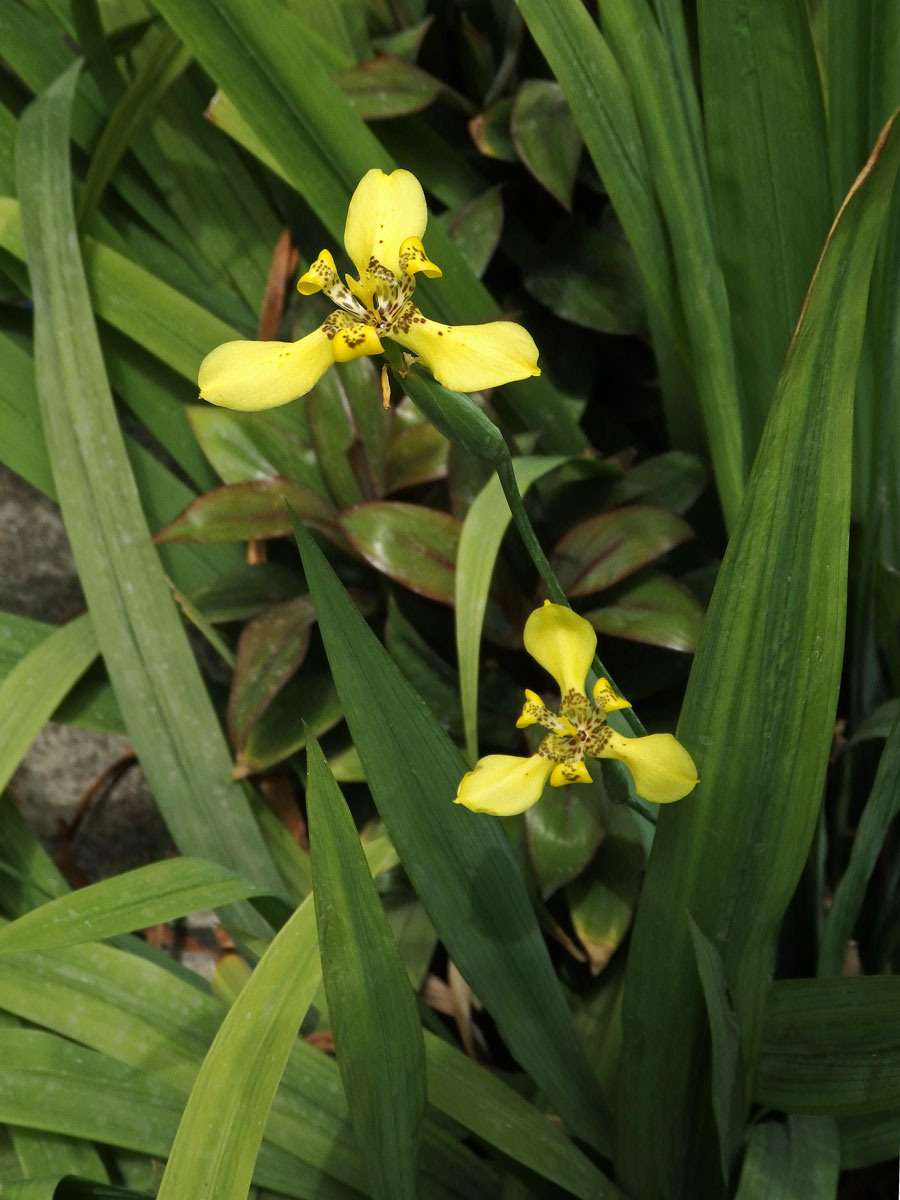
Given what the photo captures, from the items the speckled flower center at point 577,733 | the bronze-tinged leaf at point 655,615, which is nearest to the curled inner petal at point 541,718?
the speckled flower center at point 577,733

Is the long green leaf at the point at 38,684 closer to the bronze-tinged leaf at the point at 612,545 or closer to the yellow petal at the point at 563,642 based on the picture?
the bronze-tinged leaf at the point at 612,545

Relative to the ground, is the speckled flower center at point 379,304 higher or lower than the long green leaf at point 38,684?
lower

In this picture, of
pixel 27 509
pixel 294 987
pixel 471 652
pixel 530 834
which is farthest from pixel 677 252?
pixel 27 509

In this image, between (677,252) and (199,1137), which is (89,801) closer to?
(199,1137)

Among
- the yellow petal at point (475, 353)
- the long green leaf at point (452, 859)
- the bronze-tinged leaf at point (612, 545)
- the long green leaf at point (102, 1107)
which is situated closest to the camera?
the yellow petal at point (475, 353)

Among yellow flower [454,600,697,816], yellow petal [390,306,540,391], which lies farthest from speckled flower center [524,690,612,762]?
yellow petal [390,306,540,391]

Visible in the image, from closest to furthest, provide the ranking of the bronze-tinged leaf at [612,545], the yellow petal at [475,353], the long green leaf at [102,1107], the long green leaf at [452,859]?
the yellow petal at [475,353], the long green leaf at [452,859], the long green leaf at [102,1107], the bronze-tinged leaf at [612,545]

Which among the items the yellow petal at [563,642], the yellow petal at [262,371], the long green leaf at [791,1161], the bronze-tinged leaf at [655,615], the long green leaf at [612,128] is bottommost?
the long green leaf at [791,1161]

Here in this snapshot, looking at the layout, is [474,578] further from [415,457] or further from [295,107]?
[295,107]
